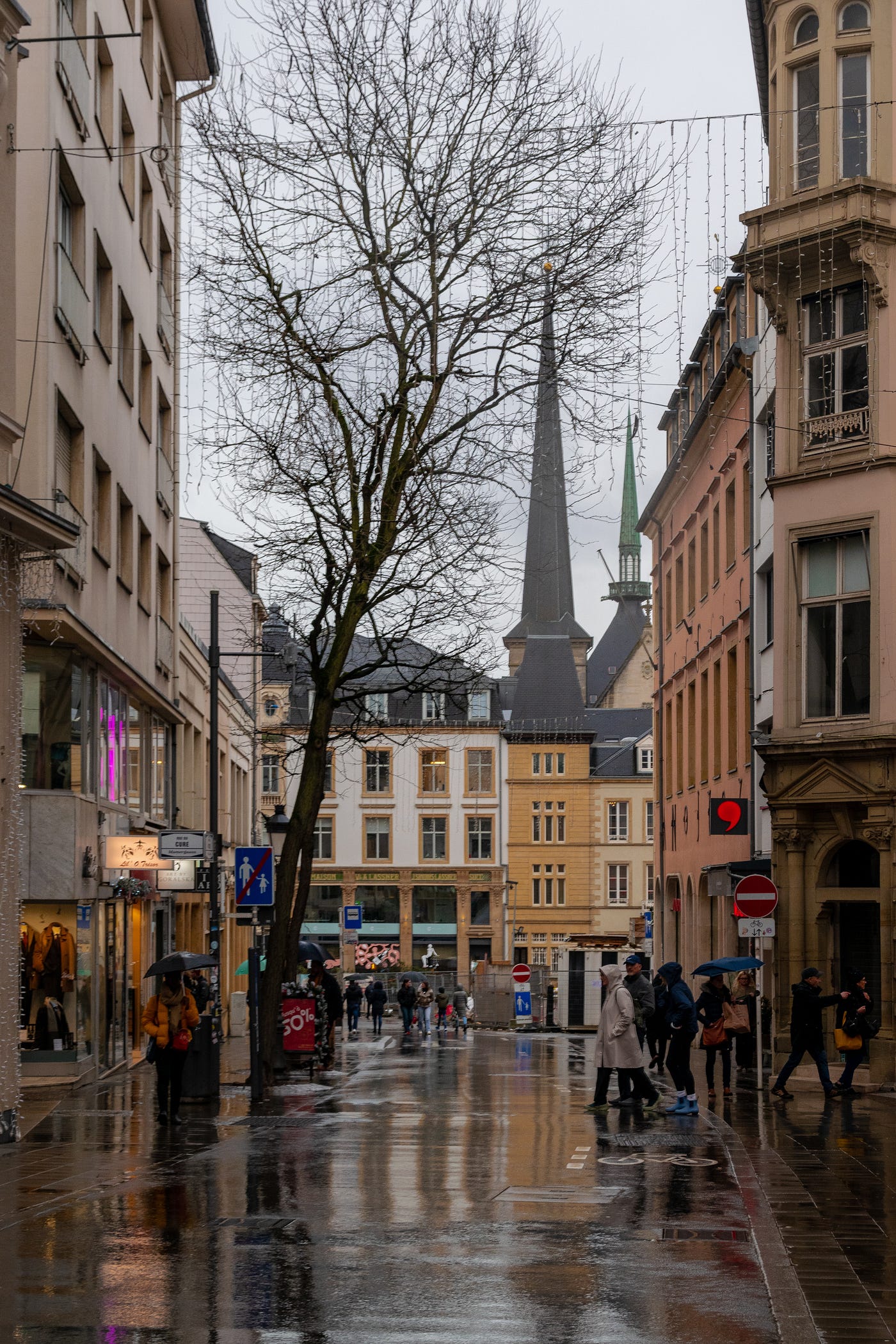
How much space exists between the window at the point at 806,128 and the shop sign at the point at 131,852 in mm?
13447

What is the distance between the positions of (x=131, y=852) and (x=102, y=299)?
331 inches

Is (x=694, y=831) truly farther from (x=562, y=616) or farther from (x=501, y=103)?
(x=562, y=616)

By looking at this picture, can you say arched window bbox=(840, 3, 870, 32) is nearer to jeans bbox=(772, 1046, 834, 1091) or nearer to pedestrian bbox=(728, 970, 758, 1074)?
pedestrian bbox=(728, 970, 758, 1074)

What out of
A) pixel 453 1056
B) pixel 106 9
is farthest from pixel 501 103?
pixel 453 1056

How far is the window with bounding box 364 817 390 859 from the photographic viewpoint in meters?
91.4

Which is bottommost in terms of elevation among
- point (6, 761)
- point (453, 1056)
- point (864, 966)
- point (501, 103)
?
point (453, 1056)

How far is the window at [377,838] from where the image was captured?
91.4 meters

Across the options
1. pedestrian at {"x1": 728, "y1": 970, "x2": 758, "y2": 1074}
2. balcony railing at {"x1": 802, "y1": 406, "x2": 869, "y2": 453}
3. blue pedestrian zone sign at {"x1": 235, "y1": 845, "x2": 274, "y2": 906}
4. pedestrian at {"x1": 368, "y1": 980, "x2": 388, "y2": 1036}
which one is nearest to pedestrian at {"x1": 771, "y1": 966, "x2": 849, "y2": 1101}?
pedestrian at {"x1": 728, "y1": 970, "x2": 758, "y2": 1074}

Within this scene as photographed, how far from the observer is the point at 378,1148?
15.6 metres

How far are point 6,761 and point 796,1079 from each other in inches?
529

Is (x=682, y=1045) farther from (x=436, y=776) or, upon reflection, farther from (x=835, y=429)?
(x=436, y=776)

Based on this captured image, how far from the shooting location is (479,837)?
91.6m

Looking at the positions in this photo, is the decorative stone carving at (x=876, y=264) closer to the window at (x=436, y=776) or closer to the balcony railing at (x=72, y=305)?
the balcony railing at (x=72, y=305)

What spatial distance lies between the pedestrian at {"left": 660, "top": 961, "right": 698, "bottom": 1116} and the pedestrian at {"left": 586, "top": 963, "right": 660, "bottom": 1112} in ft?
1.11
